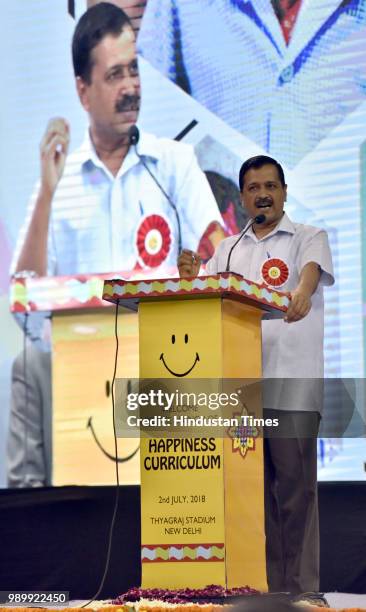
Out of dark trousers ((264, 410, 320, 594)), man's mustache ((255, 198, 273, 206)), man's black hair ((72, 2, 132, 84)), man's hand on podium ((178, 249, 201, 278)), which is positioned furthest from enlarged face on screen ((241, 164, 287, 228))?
man's black hair ((72, 2, 132, 84))

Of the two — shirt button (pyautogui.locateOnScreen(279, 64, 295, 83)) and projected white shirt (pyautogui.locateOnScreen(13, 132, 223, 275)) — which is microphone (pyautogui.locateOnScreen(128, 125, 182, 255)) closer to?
projected white shirt (pyautogui.locateOnScreen(13, 132, 223, 275))

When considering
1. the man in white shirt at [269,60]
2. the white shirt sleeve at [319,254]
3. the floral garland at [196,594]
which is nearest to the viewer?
the floral garland at [196,594]

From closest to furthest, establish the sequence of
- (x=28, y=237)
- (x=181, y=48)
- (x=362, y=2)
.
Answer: (x=362, y=2) → (x=181, y=48) → (x=28, y=237)

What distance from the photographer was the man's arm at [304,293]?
114 inches

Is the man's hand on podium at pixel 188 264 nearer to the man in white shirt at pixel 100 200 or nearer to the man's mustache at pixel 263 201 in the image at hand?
the man's mustache at pixel 263 201

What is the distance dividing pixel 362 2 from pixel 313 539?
261 centimetres

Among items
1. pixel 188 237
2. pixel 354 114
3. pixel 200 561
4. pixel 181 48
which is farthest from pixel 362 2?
pixel 200 561

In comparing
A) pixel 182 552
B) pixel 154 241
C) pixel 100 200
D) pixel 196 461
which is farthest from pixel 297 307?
pixel 100 200

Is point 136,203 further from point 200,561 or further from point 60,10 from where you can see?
point 200,561

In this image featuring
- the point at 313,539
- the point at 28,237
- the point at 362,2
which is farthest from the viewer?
the point at 28,237

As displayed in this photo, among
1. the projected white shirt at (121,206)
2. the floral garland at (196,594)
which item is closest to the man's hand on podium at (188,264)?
the floral garland at (196,594)

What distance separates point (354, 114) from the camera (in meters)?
4.73

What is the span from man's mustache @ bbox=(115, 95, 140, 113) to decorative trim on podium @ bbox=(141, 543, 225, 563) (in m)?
3.07

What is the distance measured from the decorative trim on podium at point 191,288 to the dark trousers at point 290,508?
0.43 metres
